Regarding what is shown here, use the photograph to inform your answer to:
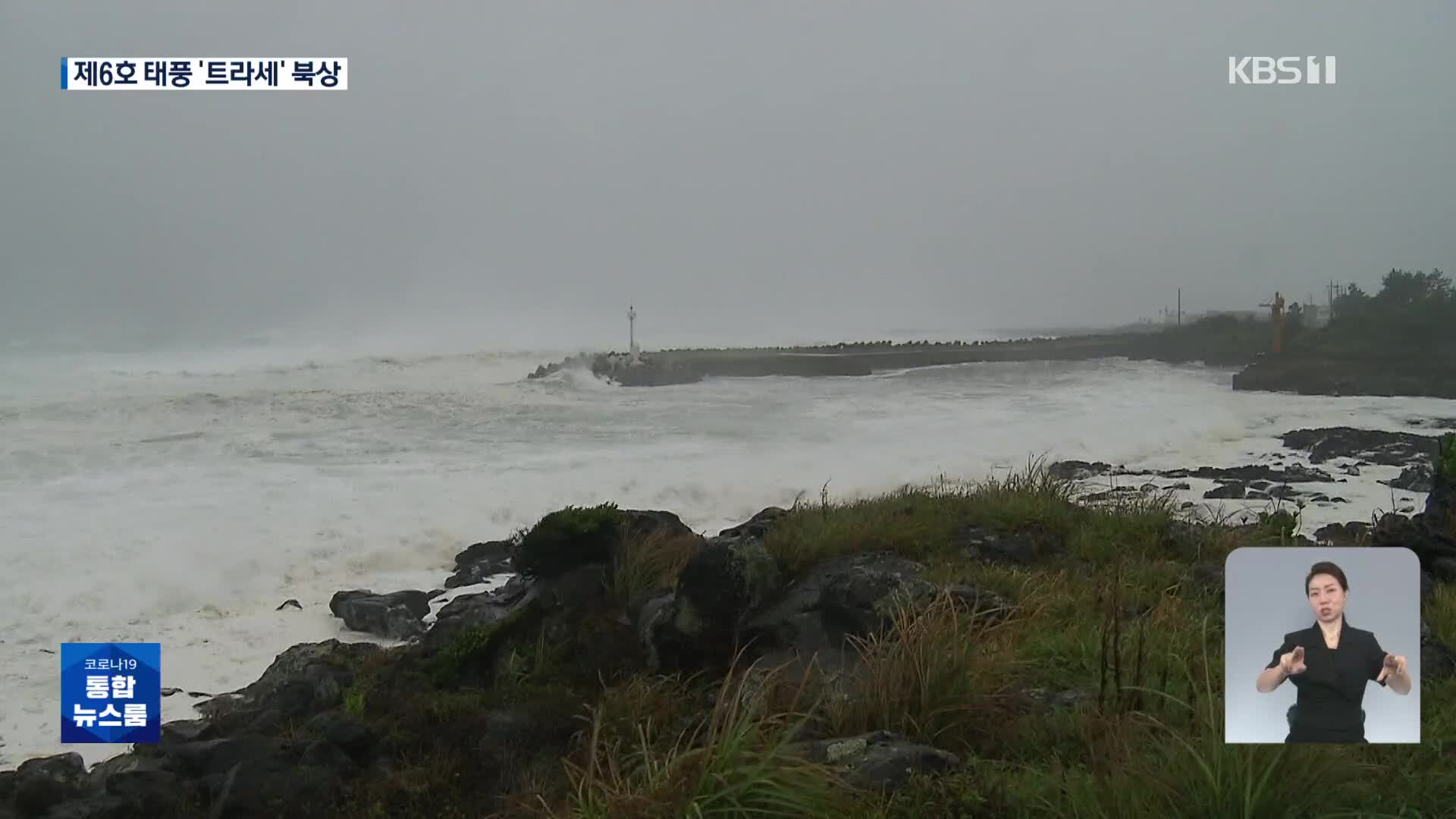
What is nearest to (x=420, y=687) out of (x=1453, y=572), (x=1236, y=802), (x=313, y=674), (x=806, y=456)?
(x=313, y=674)

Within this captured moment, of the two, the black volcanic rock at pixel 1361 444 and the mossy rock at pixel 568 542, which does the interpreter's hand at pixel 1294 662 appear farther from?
the black volcanic rock at pixel 1361 444

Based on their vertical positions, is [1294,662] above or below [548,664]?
above

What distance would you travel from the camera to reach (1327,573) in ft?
4.99

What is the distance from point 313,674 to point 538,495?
2.91m

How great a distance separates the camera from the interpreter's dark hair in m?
1.51

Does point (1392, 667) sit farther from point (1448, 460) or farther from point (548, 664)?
point (1448, 460)

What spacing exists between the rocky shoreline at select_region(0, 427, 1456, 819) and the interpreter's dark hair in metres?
1.07

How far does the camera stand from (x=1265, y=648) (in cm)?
151

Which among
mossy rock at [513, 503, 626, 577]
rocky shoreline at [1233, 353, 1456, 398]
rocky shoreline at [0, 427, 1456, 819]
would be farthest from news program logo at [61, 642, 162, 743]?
rocky shoreline at [1233, 353, 1456, 398]

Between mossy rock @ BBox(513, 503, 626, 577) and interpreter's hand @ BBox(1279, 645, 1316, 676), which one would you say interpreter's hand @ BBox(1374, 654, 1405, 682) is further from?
mossy rock @ BBox(513, 503, 626, 577)

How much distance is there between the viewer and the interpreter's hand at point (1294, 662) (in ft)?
4.90

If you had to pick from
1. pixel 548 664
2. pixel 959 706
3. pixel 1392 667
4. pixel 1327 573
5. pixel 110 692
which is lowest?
pixel 548 664

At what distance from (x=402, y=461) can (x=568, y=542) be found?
2.74m

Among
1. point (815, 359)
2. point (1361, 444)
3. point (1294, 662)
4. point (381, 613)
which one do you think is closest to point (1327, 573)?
point (1294, 662)
